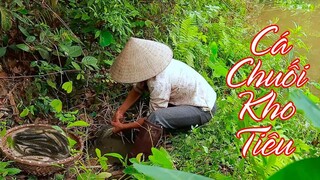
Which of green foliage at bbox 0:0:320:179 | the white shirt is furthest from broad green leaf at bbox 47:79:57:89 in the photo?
the white shirt

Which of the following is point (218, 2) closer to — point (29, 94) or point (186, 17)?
point (186, 17)

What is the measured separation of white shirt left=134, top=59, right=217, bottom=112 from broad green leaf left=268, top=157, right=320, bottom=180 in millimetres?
2189

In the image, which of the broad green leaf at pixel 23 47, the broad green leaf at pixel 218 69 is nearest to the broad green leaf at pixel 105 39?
the broad green leaf at pixel 23 47

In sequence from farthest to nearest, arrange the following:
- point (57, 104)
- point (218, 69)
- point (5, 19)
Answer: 1. point (218, 69)
2. point (5, 19)
3. point (57, 104)

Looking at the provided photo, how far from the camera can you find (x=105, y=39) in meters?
3.44

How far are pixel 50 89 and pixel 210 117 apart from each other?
44.0 inches

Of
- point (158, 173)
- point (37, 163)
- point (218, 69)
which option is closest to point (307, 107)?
point (158, 173)

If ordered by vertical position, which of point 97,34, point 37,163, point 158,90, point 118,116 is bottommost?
point 37,163

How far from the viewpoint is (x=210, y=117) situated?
319 cm

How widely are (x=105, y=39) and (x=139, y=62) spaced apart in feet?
1.91

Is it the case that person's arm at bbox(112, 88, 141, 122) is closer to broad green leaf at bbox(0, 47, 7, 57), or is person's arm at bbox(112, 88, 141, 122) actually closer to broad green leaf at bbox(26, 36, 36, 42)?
broad green leaf at bbox(26, 36, 36, 42)

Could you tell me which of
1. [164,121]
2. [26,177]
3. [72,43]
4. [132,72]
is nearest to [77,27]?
[72,43]

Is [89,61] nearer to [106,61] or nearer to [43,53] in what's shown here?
[106,61]

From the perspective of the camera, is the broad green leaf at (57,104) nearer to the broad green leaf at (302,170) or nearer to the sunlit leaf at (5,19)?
the sunlit leaf at (5,19)
